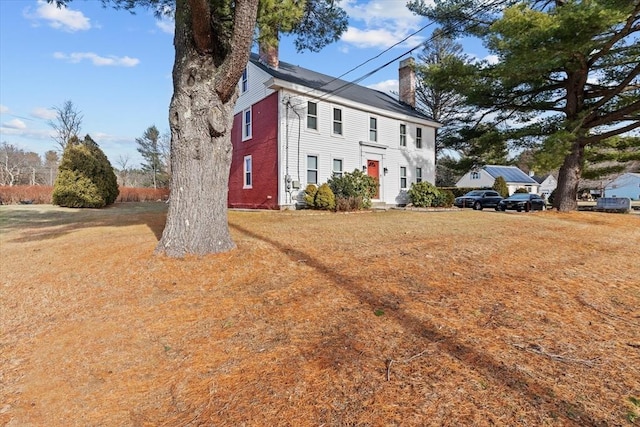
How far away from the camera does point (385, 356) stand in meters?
2.52

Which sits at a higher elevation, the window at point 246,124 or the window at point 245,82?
the window at point 245,82

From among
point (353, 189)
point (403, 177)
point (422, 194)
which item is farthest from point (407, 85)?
point (353, 189)

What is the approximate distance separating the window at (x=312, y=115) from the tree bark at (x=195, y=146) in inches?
384

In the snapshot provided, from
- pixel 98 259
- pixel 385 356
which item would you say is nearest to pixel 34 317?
pixel 98 259

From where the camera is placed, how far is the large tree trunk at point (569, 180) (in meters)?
14.0

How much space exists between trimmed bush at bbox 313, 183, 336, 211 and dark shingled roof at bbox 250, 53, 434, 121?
498cm

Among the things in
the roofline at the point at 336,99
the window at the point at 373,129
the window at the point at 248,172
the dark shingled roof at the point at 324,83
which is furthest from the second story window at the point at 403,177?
Result: the window at the point at 248,172

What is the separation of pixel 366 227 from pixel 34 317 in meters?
6.41

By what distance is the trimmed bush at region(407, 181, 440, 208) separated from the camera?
17.2 m

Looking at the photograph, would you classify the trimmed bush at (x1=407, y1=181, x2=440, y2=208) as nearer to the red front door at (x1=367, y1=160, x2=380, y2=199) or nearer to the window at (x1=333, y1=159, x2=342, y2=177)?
the red front door at (x1=367, y1=160, x2=380, y2=199)

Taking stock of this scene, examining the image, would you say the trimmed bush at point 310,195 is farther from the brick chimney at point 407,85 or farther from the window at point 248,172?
the brick chimney at point 407,85

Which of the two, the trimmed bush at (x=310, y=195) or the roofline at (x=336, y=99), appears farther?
the trimmed bush at (x=310, y=195)

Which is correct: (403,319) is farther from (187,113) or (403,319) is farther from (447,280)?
(187,113)

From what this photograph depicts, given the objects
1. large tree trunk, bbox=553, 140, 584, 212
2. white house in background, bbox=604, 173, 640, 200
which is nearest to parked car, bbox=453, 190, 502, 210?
large tree trunk, bbox=553, 140, 584, 212
